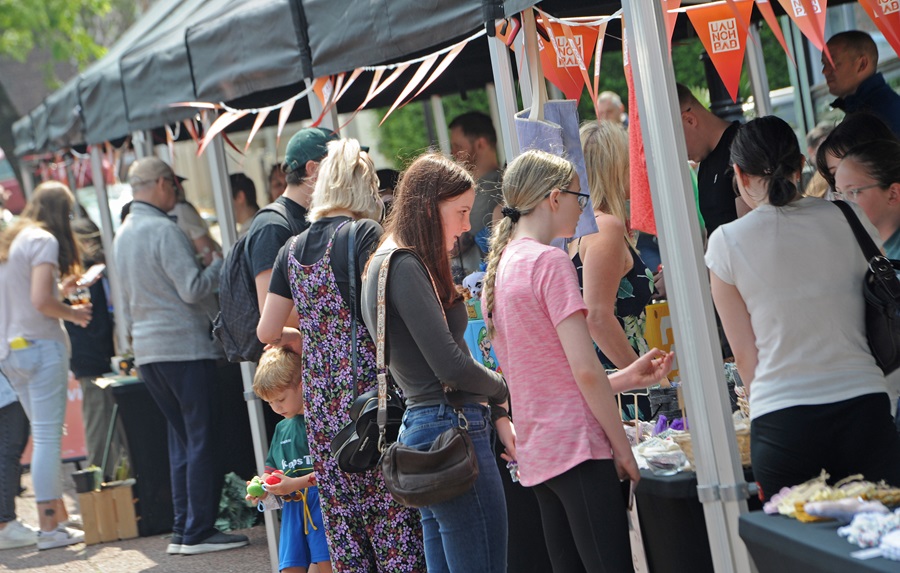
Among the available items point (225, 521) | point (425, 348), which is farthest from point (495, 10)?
point (225, 521)

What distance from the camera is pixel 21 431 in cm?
837

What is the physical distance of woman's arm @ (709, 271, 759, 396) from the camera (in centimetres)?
327

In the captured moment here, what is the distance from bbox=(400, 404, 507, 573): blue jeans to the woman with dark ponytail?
35.4 inches

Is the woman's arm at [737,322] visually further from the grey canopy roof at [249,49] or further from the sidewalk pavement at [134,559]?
the sidewalk pavement at [134,559]

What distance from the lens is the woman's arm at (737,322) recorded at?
3.27m

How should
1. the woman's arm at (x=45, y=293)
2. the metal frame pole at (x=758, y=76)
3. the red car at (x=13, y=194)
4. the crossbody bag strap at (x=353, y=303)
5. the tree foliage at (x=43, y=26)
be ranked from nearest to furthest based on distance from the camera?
1. the crossbody bag strap at (x=353, y=303)
2. the woman's arm at (x=45, y=293)
3. the metal frame pole at (x=758, y=76)
4. the tree foliage at (x=43, y=26)
5. the red car at (x=13, y=194)

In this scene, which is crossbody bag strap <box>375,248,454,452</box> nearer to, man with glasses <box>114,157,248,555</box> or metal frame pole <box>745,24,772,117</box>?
man with glasses <box>114,157,248,555</box>

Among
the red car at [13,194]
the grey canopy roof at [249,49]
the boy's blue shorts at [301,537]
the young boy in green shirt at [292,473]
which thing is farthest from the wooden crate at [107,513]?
the red car at [13,194]

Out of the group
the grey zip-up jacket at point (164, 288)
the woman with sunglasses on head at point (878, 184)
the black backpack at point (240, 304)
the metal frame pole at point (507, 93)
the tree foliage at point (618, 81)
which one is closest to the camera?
the woman with sunglasses on head at point (878, 184)

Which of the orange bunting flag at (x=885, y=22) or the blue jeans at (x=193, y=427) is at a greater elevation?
the orange bunting flag at (x=885, y=22)

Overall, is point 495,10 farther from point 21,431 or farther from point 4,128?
point 4,128

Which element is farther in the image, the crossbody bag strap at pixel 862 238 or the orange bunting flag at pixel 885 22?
the orange bunting flag at pixel 885 22

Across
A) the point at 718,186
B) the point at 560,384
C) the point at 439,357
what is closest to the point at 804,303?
the point at 560,384

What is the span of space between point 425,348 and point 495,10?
1430 millimetres
